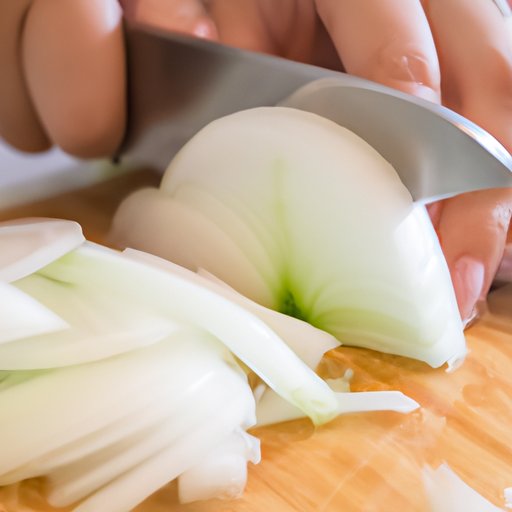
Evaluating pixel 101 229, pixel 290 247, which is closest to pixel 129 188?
pixel 101 229

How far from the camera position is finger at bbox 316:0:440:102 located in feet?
2.04

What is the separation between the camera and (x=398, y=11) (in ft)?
2.12

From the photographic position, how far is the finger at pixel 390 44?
0.62 m

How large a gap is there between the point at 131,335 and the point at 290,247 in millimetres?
183

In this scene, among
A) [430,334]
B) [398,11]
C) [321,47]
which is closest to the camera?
[430,334]

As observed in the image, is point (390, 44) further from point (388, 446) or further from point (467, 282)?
point (388, 446)

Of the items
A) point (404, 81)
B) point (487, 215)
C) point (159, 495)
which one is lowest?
point (159, 495)

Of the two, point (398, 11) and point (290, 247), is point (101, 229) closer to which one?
point (290, 247)

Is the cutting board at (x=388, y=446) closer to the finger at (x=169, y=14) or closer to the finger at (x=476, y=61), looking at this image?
the finger at (x=476, y=61)

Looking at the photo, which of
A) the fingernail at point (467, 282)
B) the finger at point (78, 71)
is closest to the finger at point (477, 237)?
the fingernail at point (467, 282)

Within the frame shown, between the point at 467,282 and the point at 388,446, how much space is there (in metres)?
0.19

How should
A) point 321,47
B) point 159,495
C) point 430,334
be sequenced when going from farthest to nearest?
1. point 321,47
2. point 430,334
3. point 159,495

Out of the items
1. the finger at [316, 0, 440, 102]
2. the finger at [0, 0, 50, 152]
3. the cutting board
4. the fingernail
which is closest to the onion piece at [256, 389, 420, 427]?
the cutting board

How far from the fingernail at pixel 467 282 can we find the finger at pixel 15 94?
1.51 feet
